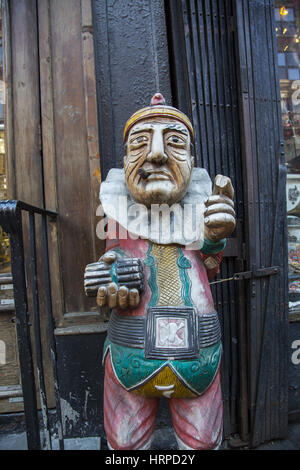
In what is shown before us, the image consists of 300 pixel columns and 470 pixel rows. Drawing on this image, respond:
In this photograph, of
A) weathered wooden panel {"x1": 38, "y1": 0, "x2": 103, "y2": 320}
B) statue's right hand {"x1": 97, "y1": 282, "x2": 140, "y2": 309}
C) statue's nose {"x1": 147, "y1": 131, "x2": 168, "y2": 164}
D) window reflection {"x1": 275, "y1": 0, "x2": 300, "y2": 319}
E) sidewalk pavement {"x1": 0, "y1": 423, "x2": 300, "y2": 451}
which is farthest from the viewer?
window reflection {"x1": 275, "y1": 0, "x2": 300, "y2": 319}

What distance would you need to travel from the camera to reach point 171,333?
4.04 ft

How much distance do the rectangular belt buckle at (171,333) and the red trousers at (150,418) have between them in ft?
0.83

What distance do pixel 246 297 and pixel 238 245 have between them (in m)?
0.39

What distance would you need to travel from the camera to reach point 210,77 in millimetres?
2207

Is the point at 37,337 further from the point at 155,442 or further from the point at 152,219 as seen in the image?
the point at 155,442

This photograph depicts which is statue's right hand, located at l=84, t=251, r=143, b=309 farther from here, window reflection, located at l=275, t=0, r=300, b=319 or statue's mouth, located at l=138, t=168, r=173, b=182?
window reflection, located at l=275, t=0, r=300, b=319

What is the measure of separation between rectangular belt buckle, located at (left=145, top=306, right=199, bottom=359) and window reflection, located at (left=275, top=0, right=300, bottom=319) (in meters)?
1.67

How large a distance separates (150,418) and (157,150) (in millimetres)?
1250

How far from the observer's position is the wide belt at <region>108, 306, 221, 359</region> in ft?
4.00

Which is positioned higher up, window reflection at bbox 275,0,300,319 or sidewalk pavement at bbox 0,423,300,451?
window reflection at bbox 275,0,300,319

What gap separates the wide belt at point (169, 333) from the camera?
4.00 feet

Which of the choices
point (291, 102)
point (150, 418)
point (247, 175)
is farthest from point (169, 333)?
point (291, 102)

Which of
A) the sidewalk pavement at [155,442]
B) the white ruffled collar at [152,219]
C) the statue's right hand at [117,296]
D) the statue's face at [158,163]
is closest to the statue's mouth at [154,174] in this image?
the statue's face at [158,163]

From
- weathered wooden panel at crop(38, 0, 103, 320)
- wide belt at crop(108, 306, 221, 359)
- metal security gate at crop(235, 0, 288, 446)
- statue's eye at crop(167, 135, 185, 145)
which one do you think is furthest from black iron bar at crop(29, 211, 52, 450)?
metal security gate at crop(235, 0, 288, 446)
